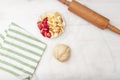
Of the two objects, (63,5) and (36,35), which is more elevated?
(63,5)

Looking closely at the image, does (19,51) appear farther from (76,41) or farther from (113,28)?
(113,28)

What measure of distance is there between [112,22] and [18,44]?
0.33 metres

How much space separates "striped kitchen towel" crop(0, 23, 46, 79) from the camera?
83 centimetres

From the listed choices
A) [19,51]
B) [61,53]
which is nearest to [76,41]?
[61,53]

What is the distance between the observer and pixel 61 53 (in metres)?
0.83

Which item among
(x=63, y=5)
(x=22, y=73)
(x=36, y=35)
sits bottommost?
(x=22, y=73)

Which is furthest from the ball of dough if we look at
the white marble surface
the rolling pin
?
the rolling pin

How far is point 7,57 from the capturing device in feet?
2.76

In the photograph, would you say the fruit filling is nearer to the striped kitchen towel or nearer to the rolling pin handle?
the striped kitchen towel

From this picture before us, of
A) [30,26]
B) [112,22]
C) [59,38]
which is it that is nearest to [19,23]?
[30,26]

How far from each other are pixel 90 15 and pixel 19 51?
26cm

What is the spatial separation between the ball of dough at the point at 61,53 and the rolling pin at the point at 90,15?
12cm

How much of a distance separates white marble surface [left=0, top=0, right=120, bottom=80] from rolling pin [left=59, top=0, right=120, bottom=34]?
0.08 feet

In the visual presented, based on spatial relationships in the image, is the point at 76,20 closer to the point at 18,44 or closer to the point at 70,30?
the point at 70,30
